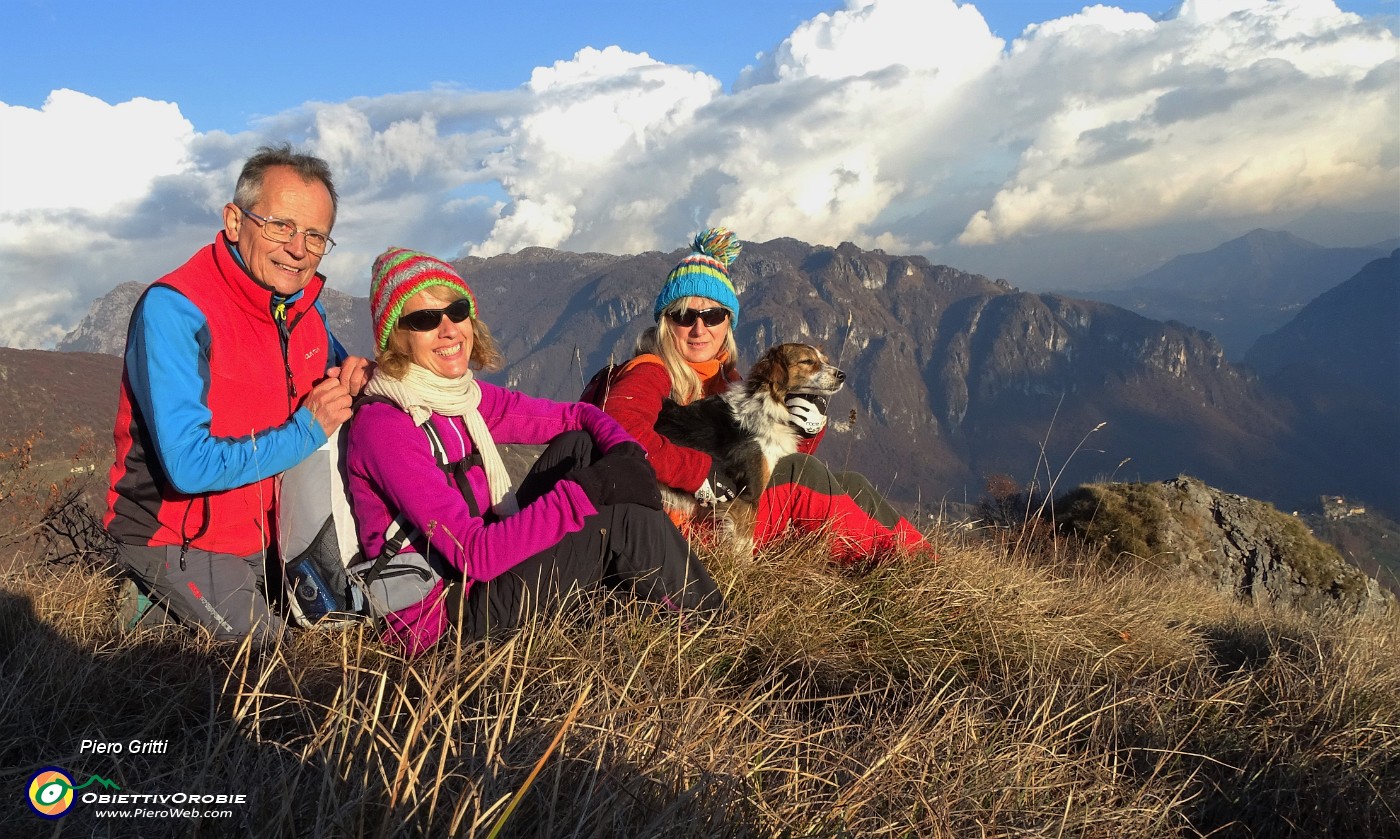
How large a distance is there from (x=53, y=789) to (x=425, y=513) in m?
1.08

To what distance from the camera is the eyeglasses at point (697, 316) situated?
4.21 meters

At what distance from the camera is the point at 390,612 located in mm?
2559

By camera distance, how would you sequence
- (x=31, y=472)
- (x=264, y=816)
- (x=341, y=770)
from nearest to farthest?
1. (x=264, y=816)
2. (x=341, y=770)
3. (x=31, y=472)

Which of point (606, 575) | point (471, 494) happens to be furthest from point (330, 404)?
point (606, 575)

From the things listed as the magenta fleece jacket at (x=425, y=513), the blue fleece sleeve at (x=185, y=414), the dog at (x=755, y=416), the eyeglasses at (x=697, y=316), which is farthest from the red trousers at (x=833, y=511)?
the blue fleece sleeve at (x=185, y=414)

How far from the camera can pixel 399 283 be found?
2.88 metres

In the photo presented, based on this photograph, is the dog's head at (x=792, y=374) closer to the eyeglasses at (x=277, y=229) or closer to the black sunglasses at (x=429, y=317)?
the black sunglasses at (x=429, y=317)

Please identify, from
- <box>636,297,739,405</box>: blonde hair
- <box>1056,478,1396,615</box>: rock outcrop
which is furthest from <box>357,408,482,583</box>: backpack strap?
<box>1056,478,1396,615</box>: rock outcrop

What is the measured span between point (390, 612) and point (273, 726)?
0.54 m

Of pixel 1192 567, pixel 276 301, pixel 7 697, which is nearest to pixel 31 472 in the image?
pixel 276 301

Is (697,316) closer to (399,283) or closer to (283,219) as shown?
(399,283)

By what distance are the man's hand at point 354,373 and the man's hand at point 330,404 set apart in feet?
0.07

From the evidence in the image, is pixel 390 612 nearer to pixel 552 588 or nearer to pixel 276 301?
pixel 552 588


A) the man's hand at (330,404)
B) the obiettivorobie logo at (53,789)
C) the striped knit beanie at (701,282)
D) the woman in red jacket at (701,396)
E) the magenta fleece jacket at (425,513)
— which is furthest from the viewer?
the striped knit beanie at (701,282)
